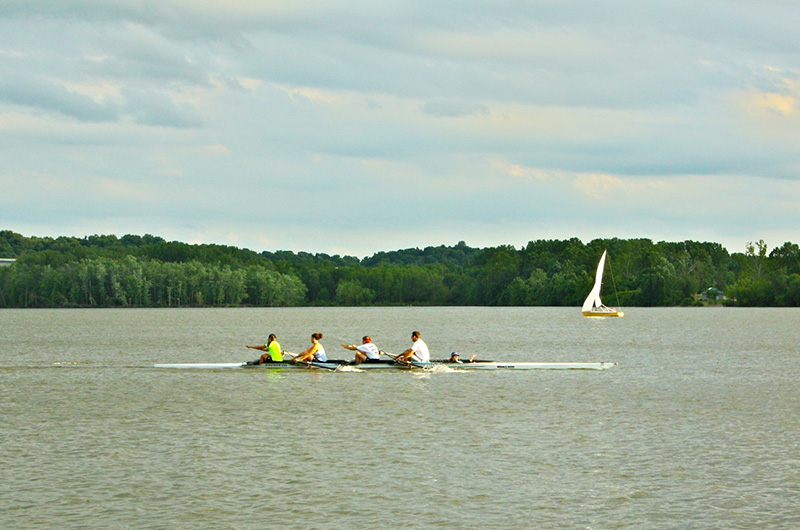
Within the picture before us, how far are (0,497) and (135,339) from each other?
51.6m

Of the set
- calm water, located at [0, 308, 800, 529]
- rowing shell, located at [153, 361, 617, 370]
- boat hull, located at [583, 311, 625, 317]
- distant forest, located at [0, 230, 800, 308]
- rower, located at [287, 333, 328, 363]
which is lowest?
calm water, located at [0, 308, 800, 529]

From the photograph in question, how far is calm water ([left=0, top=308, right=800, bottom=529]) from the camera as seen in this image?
14188 millimetres

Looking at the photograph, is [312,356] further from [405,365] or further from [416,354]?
[416,354]

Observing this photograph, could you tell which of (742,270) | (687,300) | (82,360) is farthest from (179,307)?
(82,360)

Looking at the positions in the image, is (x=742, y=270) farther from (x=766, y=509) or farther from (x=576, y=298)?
(x=766, y=509)

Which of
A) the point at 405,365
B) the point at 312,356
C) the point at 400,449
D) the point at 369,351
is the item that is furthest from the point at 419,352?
the point at 400,449

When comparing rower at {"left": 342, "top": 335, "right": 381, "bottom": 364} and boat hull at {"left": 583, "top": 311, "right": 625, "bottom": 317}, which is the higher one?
Result: boat hull at {"left": 583, "top": 311, "right": 625, "bottom": 317}

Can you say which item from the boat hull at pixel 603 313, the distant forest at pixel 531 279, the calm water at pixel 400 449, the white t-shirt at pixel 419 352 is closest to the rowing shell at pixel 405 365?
the white t-shirt at pixel 419 352

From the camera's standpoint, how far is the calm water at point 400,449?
1419 centimetres

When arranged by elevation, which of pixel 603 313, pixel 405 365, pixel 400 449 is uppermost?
pixel 603 313

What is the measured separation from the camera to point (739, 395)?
28.8 m

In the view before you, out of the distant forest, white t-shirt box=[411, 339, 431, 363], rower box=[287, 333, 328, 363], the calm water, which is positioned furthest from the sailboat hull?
rower box=[287, 333, 328, 363]

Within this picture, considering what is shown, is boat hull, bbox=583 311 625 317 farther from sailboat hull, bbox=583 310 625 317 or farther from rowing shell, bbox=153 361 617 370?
rowing shell, bbox=153 361 617 370

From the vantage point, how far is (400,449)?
751 inches
